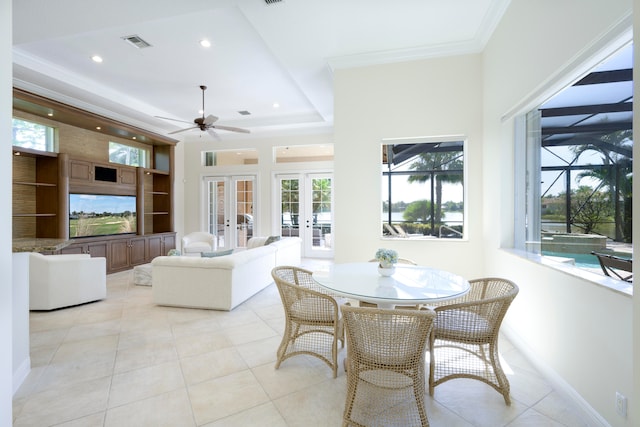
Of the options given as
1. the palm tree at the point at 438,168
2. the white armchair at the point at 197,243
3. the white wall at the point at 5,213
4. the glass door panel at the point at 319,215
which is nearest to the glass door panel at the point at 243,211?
the white armchair at the point at 197,243

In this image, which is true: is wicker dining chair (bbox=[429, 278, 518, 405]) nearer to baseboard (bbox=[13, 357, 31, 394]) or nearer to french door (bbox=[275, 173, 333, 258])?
baseboard (bbox=[13, 357, 31, 394])

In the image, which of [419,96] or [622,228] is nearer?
[622,228]

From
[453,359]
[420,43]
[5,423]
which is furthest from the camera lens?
[420,43]

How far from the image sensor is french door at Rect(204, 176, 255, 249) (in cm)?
812

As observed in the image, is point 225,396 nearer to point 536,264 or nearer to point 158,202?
point 536,264

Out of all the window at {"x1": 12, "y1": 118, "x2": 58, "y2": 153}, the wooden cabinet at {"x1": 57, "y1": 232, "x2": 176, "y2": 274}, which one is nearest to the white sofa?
the wooden cabinet at {"x1": 57, "y1": 232, "x2": 176, "y2": 274}

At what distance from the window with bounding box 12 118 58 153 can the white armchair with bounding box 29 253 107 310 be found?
2.31m

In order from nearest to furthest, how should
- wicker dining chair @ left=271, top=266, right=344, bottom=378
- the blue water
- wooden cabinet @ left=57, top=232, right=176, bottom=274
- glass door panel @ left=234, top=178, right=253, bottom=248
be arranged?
1. the blue water
2. wicker dining chair @ left=271, top=266, right=344, bottom=378
3. wooden cabinet @ left=57, top=232, right=176, bottom=274
4. glass door panel @ left=234, top=178, right=253, bottom=248

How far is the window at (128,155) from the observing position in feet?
21.6

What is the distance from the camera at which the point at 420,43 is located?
3.59 metres

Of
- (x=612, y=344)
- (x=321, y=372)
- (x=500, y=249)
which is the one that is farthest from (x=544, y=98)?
(x=321, y=372)

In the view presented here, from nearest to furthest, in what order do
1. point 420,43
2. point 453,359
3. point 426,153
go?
1. point 453,359
2. point 420,43
3. point 426,153

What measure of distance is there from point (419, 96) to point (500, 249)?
205 cm

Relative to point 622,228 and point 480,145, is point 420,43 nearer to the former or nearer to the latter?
point 480,145
